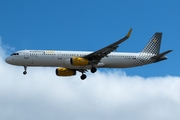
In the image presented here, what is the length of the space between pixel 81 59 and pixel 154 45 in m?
18.9

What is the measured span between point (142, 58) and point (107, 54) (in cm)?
926

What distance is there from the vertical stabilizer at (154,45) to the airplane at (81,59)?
2.54m

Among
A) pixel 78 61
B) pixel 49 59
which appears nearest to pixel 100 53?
pixel 78 61

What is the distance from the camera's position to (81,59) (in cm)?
7344

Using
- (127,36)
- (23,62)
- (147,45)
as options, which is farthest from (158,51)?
(23,62)

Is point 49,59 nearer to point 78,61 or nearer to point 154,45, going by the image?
point 78,61

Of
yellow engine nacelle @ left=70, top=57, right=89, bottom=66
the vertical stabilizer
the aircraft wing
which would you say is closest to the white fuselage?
yellow engine nacelle @ left=70, top=57, right=89, bottom=66

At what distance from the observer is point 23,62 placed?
2869 inches

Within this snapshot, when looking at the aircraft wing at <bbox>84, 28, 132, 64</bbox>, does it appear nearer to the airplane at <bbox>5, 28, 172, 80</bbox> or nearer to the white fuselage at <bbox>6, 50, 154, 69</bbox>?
the airplane at <bbox>5, 28, 172, 80</bbox>

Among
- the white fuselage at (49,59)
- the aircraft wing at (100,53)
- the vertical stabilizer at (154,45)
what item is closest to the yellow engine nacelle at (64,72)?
the white fuselage at (49,59)

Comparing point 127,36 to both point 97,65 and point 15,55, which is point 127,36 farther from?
point 15,55

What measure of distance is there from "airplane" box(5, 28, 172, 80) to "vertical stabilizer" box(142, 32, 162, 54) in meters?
2.54

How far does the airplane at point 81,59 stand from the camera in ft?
239

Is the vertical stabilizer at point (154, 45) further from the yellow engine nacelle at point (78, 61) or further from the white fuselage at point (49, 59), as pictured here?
the yellow engine nacelle at point (78, 61)
